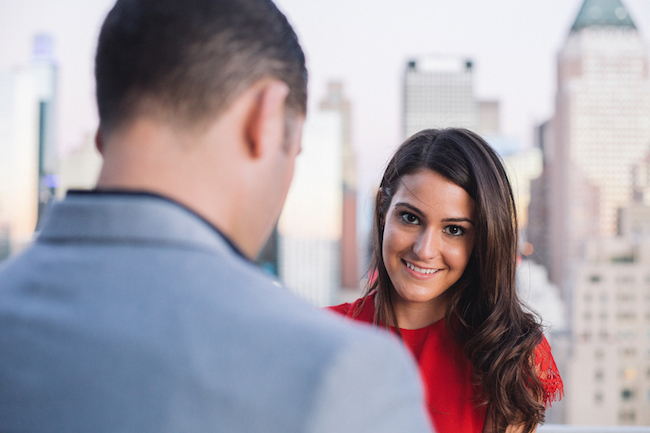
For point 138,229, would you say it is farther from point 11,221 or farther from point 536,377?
point 11,221

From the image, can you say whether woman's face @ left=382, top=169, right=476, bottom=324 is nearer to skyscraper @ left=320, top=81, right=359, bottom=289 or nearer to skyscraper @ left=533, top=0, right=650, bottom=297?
skyscraper @ left=533, top=0, right=650, bottom=297

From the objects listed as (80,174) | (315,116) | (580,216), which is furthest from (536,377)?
(315,116)

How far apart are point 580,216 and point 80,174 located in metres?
41.2

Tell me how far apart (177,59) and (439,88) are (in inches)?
2852

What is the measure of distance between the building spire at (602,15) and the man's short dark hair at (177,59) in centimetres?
5109

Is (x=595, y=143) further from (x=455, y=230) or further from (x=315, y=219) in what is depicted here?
(x=455, y=230)

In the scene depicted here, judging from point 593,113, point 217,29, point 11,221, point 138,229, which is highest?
point 593,113

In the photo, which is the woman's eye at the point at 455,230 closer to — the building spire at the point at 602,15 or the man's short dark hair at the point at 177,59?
the man's short dark hair at the point at 177,59

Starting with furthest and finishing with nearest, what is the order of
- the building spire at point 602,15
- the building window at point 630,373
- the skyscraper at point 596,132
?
1. the building spire at point 602,15
2. the skyscraper at point 596,132
3. the building window at point 630,373

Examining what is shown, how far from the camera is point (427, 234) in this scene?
125 centimetres

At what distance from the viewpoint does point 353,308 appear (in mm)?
1515

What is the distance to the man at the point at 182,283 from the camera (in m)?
0.35

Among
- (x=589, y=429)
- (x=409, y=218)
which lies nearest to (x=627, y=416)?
(x=589, y=429)

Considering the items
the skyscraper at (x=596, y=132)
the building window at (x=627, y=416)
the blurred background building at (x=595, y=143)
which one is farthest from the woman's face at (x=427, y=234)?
the skyscraper at (x=596, y=132)
